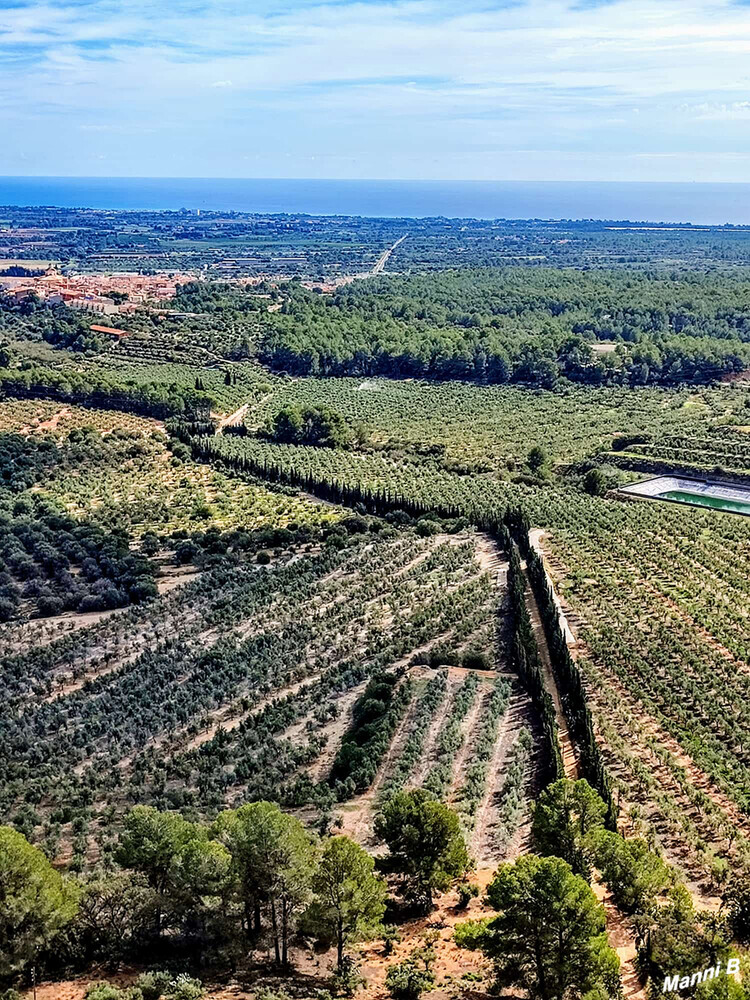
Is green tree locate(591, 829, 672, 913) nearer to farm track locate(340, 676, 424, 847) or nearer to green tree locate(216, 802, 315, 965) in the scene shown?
farm track locate(340, 676, 424, 847)

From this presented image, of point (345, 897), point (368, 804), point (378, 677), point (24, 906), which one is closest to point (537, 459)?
point (378, 677)

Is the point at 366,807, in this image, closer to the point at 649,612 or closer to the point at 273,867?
the point at 273,867

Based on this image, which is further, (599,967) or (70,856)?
(70,856)

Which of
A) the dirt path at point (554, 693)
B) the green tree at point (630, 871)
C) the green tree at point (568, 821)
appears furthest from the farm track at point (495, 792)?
A: the green tree at point (630, 871)

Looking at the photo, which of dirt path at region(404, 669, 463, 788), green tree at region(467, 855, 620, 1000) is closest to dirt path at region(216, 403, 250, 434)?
dirt path at region(404, 669, 463, 788)

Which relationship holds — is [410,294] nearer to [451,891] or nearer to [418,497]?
[418,497]

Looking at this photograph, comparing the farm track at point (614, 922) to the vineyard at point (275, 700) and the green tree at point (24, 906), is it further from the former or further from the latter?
the green tree at point (24, 906)

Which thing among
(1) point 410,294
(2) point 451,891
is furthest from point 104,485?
(1) point 410,294
